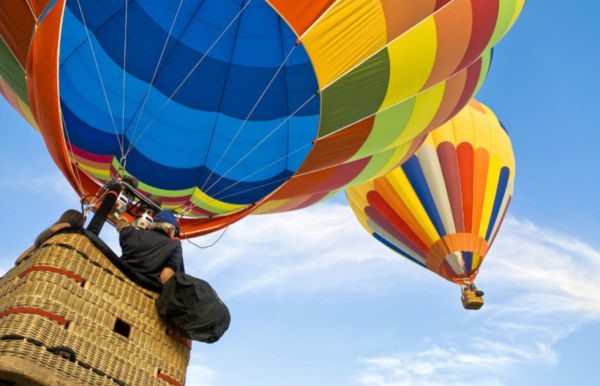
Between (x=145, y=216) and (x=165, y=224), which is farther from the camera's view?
(x=145, y=216)

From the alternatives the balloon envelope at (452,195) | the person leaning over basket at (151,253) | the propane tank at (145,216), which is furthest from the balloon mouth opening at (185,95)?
the balloon envelope at (452,195)

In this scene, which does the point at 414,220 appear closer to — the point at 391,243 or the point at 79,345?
the point at 391,243

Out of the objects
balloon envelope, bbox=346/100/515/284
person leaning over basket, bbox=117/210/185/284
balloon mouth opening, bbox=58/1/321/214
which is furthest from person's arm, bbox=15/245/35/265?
balloon envelope, bbox=346/100/515/284

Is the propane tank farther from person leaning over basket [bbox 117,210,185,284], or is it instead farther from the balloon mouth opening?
the balloon mouth opening

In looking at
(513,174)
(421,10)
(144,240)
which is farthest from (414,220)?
(144,240)

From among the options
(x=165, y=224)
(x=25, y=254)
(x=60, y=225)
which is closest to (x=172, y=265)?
(x=165, y=224)

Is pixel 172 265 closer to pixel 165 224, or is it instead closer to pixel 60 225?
pixel 165 224

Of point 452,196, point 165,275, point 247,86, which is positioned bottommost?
point 165,275
